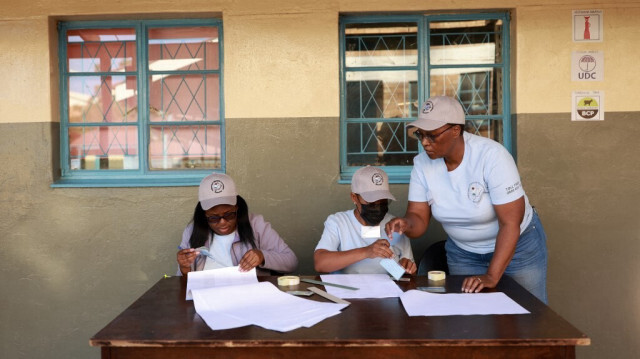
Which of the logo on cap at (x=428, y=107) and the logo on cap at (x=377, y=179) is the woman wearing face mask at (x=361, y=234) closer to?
the logo on cap at (x=377, y=179)

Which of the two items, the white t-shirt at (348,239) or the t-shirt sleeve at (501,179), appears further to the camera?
the white t-shirt at (348,239)

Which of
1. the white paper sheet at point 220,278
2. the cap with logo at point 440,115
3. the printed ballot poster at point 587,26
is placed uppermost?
the printed ballot poster at point 587,26

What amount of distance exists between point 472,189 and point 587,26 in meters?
2.10

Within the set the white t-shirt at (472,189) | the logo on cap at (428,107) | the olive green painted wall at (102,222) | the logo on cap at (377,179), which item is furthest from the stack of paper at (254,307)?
the olive green painted wall at (102,222)

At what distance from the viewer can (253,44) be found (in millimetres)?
4441

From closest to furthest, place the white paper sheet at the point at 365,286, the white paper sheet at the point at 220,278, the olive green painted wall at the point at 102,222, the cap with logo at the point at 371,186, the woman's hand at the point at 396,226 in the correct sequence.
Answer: the white paper sheet at the point at 365,286
the white paper sheet at the point at 220,278
the woman's hand at the point at 396,226
the cap with logo at the point at 371,186
the olive green painted wall at the point at 102,222

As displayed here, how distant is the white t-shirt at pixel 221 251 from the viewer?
11.1ft

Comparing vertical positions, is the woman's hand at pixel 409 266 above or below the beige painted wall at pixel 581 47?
below

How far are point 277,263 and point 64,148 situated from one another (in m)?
2.23

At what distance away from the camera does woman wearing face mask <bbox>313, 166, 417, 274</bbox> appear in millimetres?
3141

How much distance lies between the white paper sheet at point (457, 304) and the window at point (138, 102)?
97.1 inches

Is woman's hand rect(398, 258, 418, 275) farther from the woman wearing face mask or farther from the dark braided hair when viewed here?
the dark braided hair

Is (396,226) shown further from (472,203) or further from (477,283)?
(477,283)

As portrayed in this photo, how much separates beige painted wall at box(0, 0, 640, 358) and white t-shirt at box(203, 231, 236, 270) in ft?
3.44
